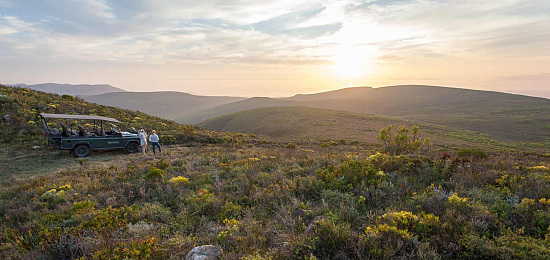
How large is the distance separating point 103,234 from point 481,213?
719cm

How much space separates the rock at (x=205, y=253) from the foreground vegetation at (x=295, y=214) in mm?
171

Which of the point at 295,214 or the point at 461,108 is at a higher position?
the point at 461,108

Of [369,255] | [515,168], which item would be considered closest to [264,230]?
[369,255]

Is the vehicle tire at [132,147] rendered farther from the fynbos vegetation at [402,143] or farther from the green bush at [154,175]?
the fynbos vegetation at [402,143]

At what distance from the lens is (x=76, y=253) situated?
431 cm

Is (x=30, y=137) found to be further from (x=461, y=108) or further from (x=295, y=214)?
(x=461, y=108)

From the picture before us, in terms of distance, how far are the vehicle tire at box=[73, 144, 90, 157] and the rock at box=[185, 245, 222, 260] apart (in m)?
13.0

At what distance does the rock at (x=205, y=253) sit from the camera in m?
3.79

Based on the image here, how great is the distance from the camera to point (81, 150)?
13.1 m

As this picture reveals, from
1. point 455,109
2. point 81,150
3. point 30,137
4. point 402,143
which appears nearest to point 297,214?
point 402,143

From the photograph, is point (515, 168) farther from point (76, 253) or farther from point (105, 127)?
point (105, 127)

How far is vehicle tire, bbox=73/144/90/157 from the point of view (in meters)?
13.0

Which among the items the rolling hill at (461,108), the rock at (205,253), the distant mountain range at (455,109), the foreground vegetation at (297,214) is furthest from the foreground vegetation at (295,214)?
the rolling hill at (461,108)

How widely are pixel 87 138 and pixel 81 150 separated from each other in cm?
70
